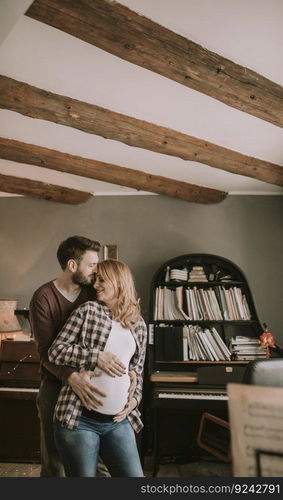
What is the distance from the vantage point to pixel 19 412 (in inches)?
121

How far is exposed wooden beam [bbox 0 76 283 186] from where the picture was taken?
2143mm

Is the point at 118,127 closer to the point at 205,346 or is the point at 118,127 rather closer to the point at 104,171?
the point at 104,171

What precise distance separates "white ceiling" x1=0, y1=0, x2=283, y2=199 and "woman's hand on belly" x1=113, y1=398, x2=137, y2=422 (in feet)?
5.75

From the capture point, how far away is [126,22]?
1.63m

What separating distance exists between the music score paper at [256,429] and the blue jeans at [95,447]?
80 cm

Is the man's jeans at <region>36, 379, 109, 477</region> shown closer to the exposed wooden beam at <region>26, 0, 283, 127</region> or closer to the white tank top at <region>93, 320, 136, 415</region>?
the white tank top at <region>93, 320, 136, 415</region>

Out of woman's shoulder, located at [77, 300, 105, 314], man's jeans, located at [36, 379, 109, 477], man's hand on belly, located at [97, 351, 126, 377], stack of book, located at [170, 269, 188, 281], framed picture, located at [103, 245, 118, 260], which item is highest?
framed picture, located at [103, 245, 118, 260]

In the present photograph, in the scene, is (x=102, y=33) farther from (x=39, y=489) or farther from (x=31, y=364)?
(x=31, y=364)

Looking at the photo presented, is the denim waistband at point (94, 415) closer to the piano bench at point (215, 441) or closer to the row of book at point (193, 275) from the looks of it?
the piano bench at point (215, 441)

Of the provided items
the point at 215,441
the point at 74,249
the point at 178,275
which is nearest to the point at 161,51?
the point at 74,249

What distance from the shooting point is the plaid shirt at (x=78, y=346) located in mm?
1363

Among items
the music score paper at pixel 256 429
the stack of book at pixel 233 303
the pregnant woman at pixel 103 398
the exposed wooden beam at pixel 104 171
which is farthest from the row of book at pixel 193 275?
the music score paper at pixel 256 429

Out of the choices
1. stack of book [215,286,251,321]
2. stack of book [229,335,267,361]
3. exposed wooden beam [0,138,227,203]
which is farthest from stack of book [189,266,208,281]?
exposed wooden beam [0,138,227,203]

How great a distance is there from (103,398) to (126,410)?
0.49ft
